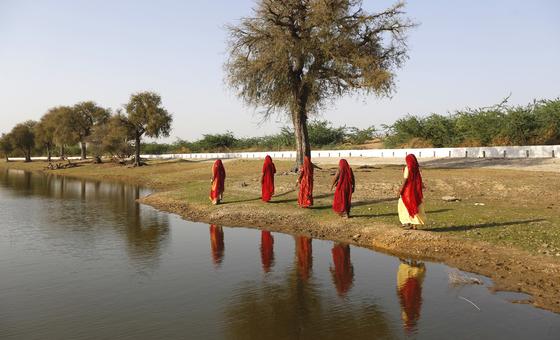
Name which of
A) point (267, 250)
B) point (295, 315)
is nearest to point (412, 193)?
point (267, 250)

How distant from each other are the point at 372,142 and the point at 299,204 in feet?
157

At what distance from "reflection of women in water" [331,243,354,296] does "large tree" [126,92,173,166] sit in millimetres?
46403

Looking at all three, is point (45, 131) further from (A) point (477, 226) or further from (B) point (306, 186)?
(A) point (477, 226)

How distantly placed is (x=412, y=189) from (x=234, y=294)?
670cm

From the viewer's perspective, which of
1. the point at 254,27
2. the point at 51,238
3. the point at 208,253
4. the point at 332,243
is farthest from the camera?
the point at 254,27

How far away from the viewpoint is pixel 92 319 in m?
8.36

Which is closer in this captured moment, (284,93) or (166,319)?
(166,319)

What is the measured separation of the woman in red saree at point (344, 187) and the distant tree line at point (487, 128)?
29.5 meters

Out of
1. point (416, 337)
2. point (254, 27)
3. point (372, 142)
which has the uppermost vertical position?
point (254, 27)

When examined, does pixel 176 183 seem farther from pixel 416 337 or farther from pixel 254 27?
pixel 416 337

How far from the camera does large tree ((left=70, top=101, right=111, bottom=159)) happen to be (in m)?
74.1

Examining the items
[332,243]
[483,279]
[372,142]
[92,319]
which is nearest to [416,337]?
[483,279]

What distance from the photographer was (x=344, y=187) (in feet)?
53.5

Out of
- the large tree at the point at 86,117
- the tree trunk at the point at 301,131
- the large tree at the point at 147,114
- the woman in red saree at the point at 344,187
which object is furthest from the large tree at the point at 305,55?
the large tree at the point at 86,117
